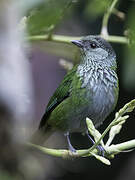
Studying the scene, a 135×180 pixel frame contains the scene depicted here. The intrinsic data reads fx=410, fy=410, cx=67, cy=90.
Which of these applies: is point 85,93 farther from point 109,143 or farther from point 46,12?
point 46,12

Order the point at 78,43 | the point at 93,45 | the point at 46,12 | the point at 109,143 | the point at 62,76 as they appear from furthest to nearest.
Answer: the point at 62,76 → the point at 93,45 → the point at 78,43 → the point at 109,143 → the point at 46,12

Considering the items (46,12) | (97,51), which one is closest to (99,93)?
(97,51)

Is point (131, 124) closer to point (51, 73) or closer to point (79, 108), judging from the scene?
point (51, 73)

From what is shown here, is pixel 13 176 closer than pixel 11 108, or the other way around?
pixel 11 108

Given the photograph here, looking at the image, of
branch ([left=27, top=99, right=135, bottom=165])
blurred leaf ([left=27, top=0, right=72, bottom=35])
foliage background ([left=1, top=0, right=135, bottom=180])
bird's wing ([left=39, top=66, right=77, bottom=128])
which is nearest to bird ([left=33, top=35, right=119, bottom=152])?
bird's wing ([left=39, top=66, right=77, bottom=128])

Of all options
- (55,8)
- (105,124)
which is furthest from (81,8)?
(55,8)

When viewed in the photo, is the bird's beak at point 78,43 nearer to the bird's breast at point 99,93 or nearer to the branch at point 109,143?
the bird's breast at point 99,93

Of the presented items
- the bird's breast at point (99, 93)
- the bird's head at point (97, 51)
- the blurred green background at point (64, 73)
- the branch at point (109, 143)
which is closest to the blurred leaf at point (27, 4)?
the branch at point (109, 143)

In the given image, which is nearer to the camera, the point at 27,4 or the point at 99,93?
the point at 27,4
